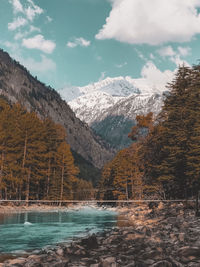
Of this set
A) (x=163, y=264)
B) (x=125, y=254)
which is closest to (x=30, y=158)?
(x=125, y=254)

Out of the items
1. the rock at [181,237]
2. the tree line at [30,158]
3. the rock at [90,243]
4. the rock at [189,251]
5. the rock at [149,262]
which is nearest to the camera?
the rock at [149,262]

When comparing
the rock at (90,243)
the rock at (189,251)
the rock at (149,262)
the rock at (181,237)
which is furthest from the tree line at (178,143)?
the rock at (149,262)

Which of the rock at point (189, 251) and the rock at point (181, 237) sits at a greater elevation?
the rock at point (189, 251)

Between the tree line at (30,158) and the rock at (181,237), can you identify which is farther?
the tree line at (30,158)

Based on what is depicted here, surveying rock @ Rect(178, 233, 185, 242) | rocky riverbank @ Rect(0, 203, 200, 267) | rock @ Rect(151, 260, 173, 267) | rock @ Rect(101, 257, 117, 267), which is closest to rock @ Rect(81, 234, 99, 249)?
Result: rocky riverbank @ Rect(0, 203, 200, 267)

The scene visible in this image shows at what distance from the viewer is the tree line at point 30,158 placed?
38691 millimetres

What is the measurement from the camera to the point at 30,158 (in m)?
41.6

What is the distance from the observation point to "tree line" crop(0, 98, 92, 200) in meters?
38.7

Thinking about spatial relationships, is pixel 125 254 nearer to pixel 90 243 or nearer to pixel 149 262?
pixel 149 262

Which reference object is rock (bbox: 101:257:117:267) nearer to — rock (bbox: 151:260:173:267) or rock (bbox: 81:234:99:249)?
rock (bbox: 151:260:173:267)

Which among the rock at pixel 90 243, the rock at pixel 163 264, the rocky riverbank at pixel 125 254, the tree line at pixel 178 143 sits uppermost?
the tree line at pixel 178 143

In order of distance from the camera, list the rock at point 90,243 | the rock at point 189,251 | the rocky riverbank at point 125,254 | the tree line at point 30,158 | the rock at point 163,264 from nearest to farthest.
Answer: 1. the rock at point 163,264
2. the rocky riverbank at point 125,254
3. the rock at point 189,251
4. the rock at point 90,243
5. the tree line at point 30,158

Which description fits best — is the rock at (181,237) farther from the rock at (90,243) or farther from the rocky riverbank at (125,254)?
the rock at (90,243)

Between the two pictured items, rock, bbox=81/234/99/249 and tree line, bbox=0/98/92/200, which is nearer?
rock, bbox=81/234/99/249
